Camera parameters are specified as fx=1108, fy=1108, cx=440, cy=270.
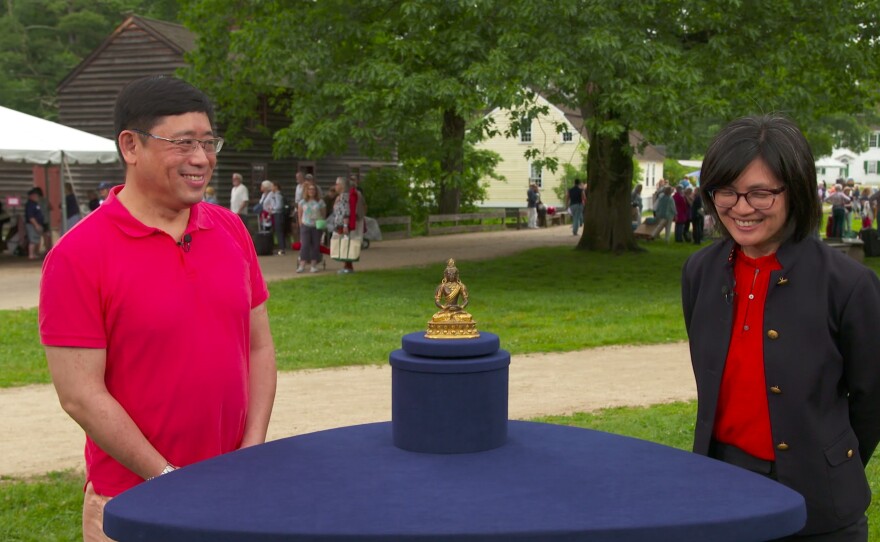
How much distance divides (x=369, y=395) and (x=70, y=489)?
3.16 meters

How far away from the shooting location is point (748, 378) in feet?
10.5

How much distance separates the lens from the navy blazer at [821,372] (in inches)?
121

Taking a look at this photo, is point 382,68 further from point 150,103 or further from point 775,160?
point 775,160

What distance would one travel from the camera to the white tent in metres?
20.0

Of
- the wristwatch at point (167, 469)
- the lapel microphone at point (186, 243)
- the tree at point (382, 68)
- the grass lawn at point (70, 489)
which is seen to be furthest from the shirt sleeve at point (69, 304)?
the tree at point (382, 68)

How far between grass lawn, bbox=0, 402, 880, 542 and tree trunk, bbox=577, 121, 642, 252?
16.1m

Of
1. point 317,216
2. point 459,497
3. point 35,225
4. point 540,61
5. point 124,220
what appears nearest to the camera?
point 459,497

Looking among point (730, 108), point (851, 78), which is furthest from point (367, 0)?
point (851, 78)

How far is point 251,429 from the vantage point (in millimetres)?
3293

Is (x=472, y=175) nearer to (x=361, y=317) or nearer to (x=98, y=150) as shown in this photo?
(x=98, y=150)

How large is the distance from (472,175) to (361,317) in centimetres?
2618

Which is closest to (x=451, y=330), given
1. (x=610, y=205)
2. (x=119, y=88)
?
(x=610, y=205)

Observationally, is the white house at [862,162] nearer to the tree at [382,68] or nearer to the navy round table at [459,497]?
the tree at [382,68]

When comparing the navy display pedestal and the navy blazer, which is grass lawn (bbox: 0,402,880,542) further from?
the navy display pedestal
